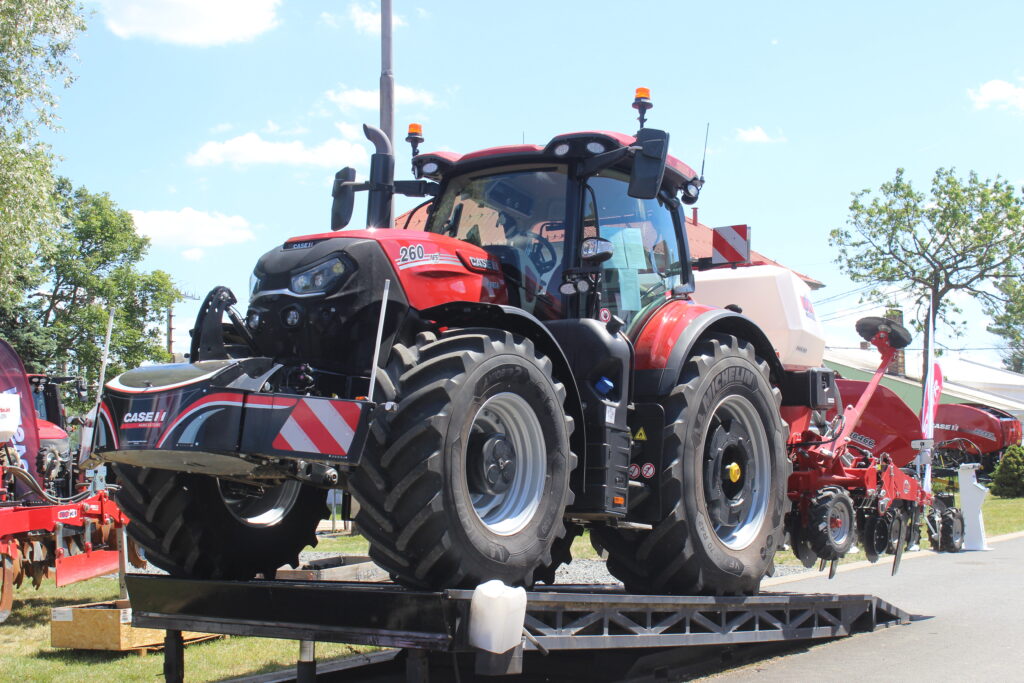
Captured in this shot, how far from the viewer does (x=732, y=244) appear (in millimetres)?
7777

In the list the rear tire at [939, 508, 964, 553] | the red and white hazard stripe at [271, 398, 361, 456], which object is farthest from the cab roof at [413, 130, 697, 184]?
the rear tire at [939, 508, 964, 553]

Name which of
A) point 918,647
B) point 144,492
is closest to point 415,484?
point 144,492

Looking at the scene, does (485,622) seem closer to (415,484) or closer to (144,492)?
(415,484)

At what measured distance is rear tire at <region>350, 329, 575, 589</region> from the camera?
4.04 meters

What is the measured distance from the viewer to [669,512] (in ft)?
17.9

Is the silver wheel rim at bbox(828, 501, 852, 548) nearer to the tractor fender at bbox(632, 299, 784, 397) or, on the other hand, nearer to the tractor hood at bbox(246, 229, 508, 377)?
the tractor fender at bbox(632, 299, 784, 397)

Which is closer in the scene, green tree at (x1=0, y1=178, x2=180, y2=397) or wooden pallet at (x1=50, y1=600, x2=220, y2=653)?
wooden pallet at (x1=50, y1=600, x2=220, y2=653)

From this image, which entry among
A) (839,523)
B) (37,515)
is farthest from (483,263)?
(37,515)

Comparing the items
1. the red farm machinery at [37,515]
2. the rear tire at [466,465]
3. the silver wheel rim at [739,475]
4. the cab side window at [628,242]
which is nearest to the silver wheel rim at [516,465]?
the rear tire at [466,465]

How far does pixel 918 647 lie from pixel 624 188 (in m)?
3.56

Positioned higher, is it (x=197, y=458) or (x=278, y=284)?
(x=278, y=284)

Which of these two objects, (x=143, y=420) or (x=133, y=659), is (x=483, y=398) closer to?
(x=143, y=420)

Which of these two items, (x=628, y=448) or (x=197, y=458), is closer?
(x=197, y=458)

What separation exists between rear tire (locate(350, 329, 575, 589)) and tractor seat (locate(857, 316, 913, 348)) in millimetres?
4791
